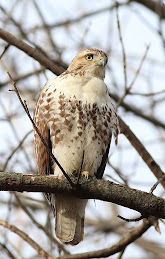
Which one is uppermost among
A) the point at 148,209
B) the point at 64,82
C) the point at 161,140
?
the point at 161,140

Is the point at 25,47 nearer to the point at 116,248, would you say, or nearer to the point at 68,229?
the point at 68,229

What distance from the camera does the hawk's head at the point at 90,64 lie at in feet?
14.8

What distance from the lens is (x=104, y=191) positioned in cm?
Result: 328

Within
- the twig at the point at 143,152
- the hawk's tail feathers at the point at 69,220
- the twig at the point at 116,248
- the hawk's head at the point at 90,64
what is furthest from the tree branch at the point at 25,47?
the twig at the point at 116,248

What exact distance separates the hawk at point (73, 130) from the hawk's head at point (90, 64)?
1 cm

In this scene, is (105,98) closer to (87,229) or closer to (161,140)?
(161,140)

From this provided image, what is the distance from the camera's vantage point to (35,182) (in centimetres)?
311

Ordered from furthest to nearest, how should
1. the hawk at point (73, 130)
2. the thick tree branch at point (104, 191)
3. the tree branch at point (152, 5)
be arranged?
the tree branch at point (152, 5)
the hawk at point (73, 130)
the thick tree branch at point (104, 191)

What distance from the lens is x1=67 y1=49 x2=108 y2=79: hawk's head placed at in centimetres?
450

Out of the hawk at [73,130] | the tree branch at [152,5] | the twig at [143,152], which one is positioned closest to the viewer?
the hawk at [73,130]

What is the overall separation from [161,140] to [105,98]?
2.88 metres

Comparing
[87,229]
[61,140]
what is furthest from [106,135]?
[87,229]

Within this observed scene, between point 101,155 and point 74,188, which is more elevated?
point 101,155

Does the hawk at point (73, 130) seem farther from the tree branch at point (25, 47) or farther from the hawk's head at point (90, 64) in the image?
the tree branch at point (25, 47)
